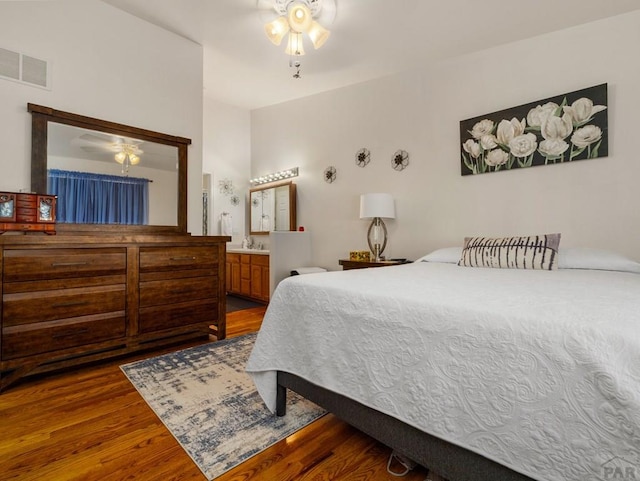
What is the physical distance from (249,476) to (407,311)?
0.87 metres

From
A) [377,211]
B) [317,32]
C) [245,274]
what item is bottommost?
[245,274]

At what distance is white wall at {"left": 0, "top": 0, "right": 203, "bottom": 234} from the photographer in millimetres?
2266

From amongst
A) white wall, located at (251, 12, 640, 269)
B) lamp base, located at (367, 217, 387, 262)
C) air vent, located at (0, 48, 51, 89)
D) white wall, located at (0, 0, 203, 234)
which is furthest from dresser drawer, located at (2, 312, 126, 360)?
white wall, located at (251, 12, 640, 269)

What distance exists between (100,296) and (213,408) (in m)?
1.24

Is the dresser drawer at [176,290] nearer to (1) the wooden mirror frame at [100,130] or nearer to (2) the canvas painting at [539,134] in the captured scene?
(1) the wooden mirror frame at [100,130]

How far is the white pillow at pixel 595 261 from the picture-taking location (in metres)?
1.95

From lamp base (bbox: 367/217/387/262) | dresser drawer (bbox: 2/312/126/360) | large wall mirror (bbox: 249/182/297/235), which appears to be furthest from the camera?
large wall mirror (bbox: 249/182/297/235)

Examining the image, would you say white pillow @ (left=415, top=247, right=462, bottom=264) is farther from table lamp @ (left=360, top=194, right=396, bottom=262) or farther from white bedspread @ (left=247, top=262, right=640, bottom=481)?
white bedspread @ (left=247, top=262, right=640, bottom=481)

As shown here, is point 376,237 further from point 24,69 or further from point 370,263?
point 24,69

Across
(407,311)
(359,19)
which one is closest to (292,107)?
(359,19)

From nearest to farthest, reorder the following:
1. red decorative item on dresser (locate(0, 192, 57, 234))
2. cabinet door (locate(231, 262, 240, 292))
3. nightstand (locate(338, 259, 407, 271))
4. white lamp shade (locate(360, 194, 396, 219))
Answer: red decorative item on dresser (locate(0, 192, 57, 234)) → nightstand (locate(338, 259, 407, 271)) → white lamp shade (locate(360, 194, 396, 219)) → cabinet door (locate(231, 262, 240, 292))

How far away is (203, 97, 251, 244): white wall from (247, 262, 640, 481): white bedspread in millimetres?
3886

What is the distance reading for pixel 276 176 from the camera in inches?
189

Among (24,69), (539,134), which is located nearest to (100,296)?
(24,69)
